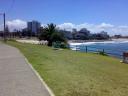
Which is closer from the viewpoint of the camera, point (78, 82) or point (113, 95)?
Answer: point (113, 95)

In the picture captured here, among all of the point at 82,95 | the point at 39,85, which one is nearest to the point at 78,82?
the point at 39,85

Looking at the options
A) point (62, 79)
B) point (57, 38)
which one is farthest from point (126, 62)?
point (57, 38)

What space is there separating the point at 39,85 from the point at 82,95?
92.5 inches

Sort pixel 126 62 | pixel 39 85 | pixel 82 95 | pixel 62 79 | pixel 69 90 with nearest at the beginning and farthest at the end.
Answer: pixel 82 95
pixel 69 90
pixel 39 85
pixel 62 79
pixel 126 62

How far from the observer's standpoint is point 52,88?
10242 mm

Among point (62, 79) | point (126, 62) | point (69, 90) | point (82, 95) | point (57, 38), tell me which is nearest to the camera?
point (82, 95)

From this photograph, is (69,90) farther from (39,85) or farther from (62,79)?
(62,79)

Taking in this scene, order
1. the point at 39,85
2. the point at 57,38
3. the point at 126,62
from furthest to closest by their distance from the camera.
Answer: the point at 57,38, the point at 126,62, the point at 39,85

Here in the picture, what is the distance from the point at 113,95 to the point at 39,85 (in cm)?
291

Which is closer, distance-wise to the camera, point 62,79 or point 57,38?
point 62,79

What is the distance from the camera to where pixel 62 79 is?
1215 centimetres

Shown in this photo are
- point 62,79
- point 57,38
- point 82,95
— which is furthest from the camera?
point 57,38

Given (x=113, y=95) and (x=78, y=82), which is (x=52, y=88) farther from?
(x=113, y=95)

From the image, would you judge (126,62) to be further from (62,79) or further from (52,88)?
(52,88)
